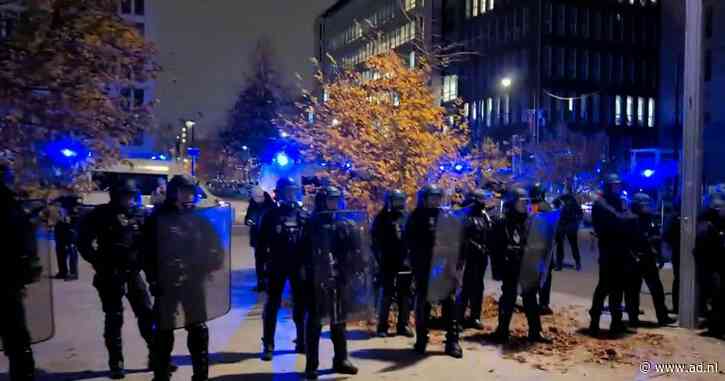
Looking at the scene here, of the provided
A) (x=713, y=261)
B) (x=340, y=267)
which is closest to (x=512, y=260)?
(x=340, y=267)

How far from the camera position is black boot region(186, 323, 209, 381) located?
536 cm

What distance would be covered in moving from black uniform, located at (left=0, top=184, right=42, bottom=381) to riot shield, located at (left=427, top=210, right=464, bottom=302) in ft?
Answer: 12.8

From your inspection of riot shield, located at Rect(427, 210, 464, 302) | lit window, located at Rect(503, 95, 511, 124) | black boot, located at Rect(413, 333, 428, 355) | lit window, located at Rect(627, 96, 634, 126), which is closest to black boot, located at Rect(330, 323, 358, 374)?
black boot, located at Rect(413, 333, 428, 355)

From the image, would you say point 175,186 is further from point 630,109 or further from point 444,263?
point 630,109

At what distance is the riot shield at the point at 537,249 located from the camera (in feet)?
25.1

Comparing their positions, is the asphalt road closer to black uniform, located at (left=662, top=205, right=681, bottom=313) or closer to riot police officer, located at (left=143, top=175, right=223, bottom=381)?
black uniform, located at (left=662, top=205, right=681, bottom=313)

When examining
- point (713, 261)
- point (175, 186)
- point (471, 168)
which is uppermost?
point (471, 168)

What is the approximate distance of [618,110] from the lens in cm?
5925

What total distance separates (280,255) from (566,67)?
5501 cm

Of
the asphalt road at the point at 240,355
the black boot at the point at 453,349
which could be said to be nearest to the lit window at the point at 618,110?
the asphalt road at the point at 240,355

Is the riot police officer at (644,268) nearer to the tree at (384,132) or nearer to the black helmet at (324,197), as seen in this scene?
the tree at (384,132)

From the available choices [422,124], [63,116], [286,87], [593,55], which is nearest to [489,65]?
[593,55]

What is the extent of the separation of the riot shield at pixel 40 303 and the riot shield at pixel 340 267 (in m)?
2.27

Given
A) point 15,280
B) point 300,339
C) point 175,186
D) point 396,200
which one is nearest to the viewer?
point 15,280
